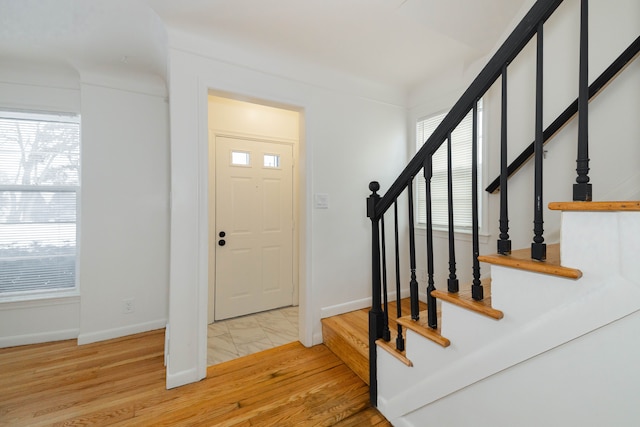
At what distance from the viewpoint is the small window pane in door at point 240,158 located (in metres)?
3.04

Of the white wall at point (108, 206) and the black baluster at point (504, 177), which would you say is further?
the white wall at point (108, 206)

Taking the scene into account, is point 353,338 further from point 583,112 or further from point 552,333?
point 583,112

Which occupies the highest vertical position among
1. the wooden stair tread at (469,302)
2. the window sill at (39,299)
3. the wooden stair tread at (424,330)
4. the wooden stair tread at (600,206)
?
the wooden stair tread at (600,206)

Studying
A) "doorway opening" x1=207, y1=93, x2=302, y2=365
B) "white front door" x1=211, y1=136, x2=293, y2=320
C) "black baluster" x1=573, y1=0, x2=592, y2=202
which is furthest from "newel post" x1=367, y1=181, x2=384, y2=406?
"white front door" x1=211, y1=136, x2=293, y2=320

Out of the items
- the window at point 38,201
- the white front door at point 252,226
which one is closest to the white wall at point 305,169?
the white front door at point 252,226

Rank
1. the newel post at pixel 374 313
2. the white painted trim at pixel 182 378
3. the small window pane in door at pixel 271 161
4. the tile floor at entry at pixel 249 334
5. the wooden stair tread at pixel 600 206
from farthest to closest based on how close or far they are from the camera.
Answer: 1. the small window pane in door at pixel 271 161
2. the tile floor at entry at pixel 249 334
3. the white painted trim at pixel 182 378
4. the newel post at pixel 374 313
5. the wooden stair tread at pixel 600 206

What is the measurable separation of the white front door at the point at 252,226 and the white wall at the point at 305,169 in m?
0.97

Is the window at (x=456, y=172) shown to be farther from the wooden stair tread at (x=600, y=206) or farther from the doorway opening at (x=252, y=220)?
the wooden stair tread at (x=600, y=206)

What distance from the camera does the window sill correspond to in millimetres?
2391

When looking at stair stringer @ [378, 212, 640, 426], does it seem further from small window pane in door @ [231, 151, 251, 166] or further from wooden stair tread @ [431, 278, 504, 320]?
small window pane in door @ [231, 151, 251, 166]

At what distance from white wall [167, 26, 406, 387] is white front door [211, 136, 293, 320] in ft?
3.18

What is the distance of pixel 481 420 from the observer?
113cm

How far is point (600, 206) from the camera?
772 millimetres

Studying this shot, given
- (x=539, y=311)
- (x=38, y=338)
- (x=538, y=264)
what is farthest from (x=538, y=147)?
(x=38, y=338)
